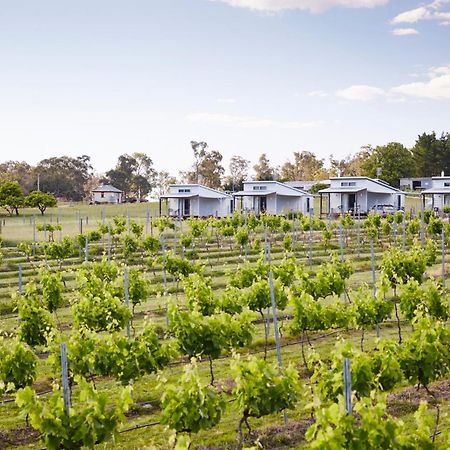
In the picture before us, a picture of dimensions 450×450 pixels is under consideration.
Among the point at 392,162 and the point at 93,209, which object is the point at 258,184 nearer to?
the point at 93,209

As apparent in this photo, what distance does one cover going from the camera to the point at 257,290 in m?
15.8

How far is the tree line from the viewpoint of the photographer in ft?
279

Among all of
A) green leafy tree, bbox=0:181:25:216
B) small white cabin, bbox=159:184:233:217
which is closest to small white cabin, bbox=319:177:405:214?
small white cabin, bbox=159:184:233:217

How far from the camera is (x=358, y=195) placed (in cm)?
5822

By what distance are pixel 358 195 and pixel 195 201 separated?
14.5m

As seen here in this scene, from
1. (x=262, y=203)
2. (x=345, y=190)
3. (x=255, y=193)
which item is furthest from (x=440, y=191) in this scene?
(x=255, y=193)

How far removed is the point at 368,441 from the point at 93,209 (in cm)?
7237

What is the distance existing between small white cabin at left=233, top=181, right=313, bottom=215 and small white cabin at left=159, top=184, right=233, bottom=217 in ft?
6.75

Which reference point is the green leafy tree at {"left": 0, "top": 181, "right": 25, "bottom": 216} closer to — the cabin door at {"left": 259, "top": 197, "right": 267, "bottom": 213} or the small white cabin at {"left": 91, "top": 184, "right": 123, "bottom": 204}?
the cabin door at {"left": 259, "top": 197, "right": 267, "bottom": 213}

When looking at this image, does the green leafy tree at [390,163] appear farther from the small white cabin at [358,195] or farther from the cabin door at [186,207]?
the cabin door at [186,207]

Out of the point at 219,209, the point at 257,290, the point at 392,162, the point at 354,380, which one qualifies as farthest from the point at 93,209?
the point at 354,380

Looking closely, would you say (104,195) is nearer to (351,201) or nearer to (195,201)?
(195,201)

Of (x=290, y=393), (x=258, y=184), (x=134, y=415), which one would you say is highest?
(x=258, y=184)

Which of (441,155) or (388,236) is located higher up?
(441,155)
